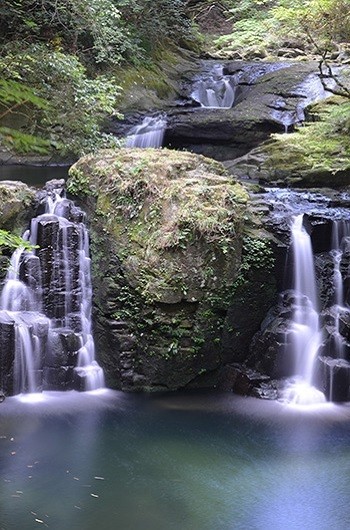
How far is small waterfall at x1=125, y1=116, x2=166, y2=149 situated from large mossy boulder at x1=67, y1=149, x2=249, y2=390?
20.6ft

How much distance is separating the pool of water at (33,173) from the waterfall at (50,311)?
350 centimetres

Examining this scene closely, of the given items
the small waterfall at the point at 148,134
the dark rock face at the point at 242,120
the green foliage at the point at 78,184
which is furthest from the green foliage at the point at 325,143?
the green foliage at the point at 78,184

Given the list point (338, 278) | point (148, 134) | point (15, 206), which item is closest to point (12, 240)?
point (15, 206)

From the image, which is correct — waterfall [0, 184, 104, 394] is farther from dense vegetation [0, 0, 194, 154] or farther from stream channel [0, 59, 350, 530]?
dense vegetation [0, 0, 194, 154]

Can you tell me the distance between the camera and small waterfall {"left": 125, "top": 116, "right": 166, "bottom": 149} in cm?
1541

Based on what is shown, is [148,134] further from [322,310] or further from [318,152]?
[322,310]

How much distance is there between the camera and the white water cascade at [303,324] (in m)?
8.85

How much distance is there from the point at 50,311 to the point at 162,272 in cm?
182

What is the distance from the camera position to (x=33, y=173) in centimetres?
1375

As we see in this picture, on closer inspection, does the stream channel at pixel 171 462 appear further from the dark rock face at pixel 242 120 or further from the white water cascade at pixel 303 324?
the dark rock face at pixel 242 120

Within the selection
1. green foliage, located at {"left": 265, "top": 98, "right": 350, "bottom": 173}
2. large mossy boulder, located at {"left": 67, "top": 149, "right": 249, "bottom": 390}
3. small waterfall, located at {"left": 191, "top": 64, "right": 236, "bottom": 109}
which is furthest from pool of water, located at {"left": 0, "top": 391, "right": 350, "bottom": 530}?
small waterfall, located at {"left": 191, "top": 64, "right": 236, "bottom": 109}

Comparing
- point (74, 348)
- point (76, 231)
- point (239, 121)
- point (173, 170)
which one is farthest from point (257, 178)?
point (74, 348)

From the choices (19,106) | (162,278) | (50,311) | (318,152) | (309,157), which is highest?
(19,106)

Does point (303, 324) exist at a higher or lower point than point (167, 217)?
lower
